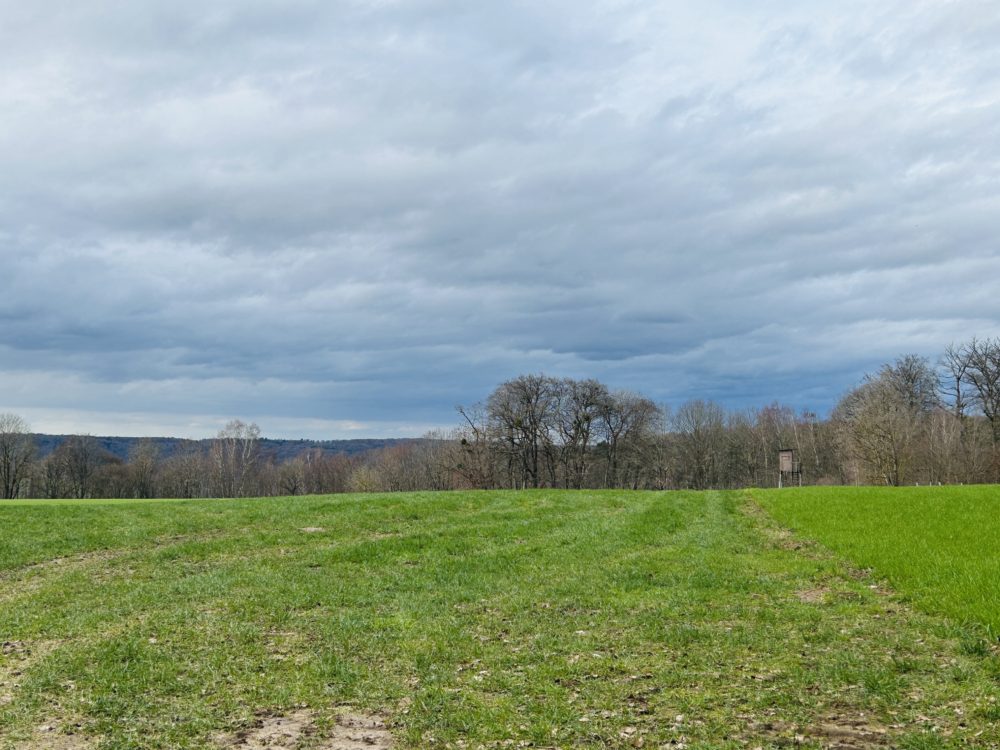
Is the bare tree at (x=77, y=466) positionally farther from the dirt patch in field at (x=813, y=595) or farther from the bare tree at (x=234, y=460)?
the dirt patch in field at (x=813, y=595)

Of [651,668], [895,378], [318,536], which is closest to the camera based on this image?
[651,668]

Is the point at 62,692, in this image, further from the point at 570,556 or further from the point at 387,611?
the point at 570,556

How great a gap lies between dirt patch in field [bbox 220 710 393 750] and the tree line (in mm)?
69193

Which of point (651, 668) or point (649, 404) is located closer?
point (651, 668)

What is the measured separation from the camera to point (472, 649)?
34.9ft

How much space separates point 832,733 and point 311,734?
17.8ft

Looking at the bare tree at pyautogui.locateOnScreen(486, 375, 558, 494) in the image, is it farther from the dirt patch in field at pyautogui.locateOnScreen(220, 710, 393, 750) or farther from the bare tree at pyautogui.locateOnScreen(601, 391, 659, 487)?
the dirt patch in field at pyautogui.locateOnScreen(220, 710, 393, 750)

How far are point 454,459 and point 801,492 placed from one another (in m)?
60.0

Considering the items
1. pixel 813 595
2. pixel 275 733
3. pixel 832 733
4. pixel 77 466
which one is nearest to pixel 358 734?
pixel 275 733

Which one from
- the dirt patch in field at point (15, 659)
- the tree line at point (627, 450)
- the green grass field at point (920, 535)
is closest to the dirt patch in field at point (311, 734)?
the dirt patch in field at point (15, 659)

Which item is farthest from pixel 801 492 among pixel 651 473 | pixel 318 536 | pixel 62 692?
pixel 651 473

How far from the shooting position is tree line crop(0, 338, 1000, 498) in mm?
70750

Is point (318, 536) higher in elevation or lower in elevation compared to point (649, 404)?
lower

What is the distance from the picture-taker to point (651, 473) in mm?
98625
